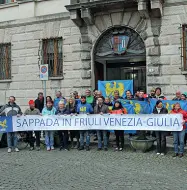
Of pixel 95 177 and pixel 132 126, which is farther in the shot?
pixel 132 126

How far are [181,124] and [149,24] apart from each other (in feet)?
19.6

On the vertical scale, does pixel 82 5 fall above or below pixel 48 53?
above

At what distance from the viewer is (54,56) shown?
16312mm

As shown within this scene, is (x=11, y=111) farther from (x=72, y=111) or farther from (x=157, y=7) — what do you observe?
(x=157, y=7)

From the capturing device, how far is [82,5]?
14555 mm

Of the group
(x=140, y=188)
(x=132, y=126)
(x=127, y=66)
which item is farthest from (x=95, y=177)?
(x=127, y=66)

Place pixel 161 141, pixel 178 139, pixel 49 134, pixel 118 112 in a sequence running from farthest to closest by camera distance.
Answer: pixel 49 134 < pixel 118 112 < pixel 161 141 < pixel 178 139

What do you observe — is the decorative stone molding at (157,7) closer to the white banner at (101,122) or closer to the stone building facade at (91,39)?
the stone building facade at (91,39)

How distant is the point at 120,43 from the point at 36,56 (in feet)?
14.7

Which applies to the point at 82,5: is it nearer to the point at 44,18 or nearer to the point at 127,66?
the point at 44,18

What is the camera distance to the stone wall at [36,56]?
15523 millimetres

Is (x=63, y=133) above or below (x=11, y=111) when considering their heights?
below

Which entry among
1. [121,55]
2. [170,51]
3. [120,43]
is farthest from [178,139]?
[120,43]

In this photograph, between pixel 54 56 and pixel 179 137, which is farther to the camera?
pixel 54 56
